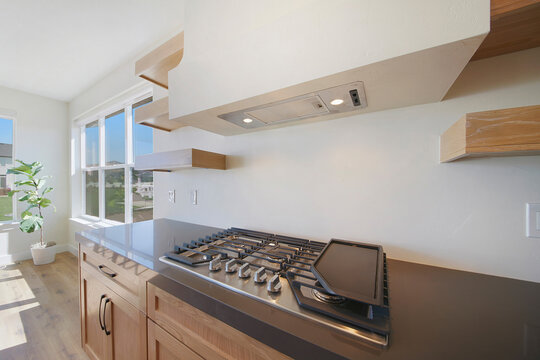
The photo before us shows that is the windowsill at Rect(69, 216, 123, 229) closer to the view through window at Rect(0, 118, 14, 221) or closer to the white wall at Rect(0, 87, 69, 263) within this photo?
the white wall at Rect(0, 87, 69, 263)

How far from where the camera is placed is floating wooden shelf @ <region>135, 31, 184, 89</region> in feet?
3.55

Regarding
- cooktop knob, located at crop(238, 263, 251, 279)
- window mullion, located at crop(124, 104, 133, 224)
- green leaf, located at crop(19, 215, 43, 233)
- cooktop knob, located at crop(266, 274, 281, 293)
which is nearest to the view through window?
green leaf, located at crop(19, 215, 43, 233)

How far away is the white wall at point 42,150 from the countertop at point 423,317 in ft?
13.2

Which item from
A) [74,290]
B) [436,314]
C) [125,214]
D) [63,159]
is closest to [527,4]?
[436,314]

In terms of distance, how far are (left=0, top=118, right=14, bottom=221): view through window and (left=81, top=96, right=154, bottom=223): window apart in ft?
2.70

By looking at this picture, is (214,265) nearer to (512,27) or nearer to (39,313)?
(512,27)

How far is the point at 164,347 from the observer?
2.40 feet

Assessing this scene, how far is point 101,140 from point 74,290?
2.09 m

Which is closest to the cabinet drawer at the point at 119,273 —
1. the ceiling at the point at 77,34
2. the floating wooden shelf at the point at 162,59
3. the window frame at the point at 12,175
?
the floating wooden shelf at the point at 162,59

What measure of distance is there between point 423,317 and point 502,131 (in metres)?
0.51

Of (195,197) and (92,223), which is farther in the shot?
(92,223)

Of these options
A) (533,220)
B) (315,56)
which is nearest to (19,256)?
(315,56)

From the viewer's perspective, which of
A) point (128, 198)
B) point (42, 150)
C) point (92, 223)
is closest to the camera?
point (128, 198)

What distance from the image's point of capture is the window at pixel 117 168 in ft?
7.85
